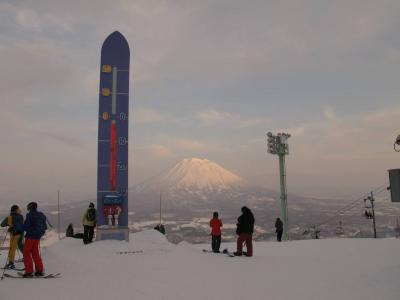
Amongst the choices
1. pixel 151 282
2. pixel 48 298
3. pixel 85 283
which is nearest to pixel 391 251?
pixel 151 282

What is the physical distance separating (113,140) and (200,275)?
989 centimetres

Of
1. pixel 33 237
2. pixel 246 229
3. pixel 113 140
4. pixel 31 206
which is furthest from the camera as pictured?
pixel 113 140

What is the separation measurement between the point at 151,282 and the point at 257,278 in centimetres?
269

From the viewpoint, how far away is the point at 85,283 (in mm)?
9086

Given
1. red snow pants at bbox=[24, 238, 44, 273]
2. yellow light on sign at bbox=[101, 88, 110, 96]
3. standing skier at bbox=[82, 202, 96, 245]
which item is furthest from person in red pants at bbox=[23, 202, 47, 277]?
yellow light on sign at bbox=[101, 88, 110, 96]

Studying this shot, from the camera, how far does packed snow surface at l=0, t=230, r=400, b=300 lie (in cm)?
809

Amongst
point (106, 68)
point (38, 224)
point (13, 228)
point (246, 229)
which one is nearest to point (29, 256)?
point (38, 224)

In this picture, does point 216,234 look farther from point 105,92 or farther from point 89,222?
point 105,92

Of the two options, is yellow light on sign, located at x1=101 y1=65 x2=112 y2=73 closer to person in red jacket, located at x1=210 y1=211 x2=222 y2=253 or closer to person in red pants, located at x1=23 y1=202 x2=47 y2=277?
person in red jacket, located at x1=210 y1=211 x2=222 y2=253

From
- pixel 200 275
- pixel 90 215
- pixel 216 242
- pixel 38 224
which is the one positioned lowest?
pixel 200 275

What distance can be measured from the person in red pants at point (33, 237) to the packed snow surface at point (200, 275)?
51 cm

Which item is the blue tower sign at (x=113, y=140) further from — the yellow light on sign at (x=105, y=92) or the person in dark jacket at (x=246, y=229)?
the person in dark jacket at (x=246, y=229)

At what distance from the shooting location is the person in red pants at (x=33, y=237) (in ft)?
32.4

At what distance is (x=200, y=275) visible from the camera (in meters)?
10.2
